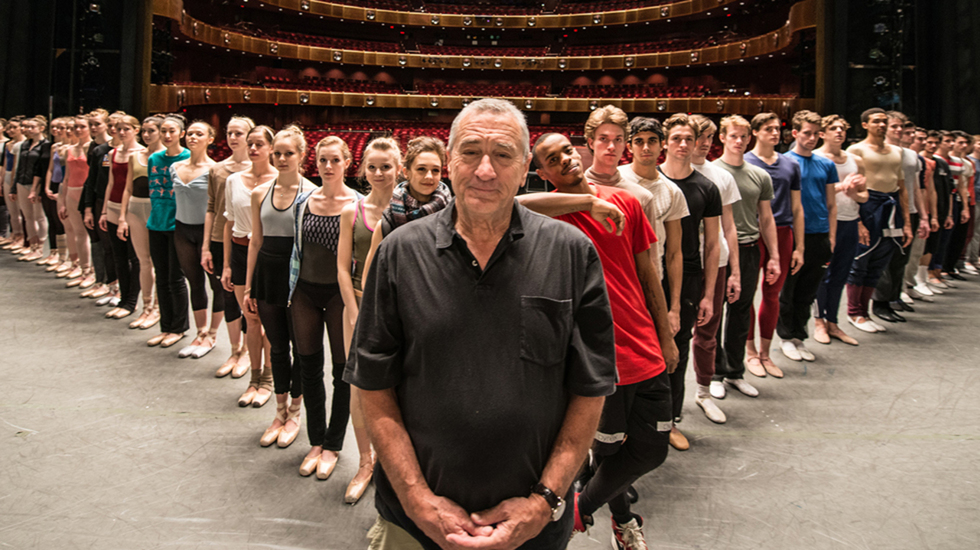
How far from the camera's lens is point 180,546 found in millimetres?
2521

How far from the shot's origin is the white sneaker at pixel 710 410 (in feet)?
12.5

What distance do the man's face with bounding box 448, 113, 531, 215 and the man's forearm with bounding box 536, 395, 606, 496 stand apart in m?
0.51

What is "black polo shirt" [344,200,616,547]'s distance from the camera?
1.33m

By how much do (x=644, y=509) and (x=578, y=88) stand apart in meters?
22.5

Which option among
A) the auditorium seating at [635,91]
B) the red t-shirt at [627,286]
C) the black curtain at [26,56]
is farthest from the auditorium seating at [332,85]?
the red t-shirt at [627,286]

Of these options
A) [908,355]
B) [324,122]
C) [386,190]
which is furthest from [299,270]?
[324,122]

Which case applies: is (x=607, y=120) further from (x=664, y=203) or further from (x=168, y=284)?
(x=168, y=284)

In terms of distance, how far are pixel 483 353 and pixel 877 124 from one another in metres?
5.42

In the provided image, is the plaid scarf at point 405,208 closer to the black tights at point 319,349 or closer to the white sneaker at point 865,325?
the black tights at point 319,349

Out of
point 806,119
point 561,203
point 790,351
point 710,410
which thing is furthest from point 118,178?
point 790,351

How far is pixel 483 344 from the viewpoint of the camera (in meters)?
1.33

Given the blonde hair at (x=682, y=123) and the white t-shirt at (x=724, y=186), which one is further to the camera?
the white t-shirt at (x=724, y=186)

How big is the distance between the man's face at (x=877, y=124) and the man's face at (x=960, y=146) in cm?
342

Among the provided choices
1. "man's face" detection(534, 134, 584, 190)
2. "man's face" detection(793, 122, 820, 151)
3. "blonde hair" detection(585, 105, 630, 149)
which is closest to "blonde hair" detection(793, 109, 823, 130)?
"man's face" detection(793, 122, 820, 151)
